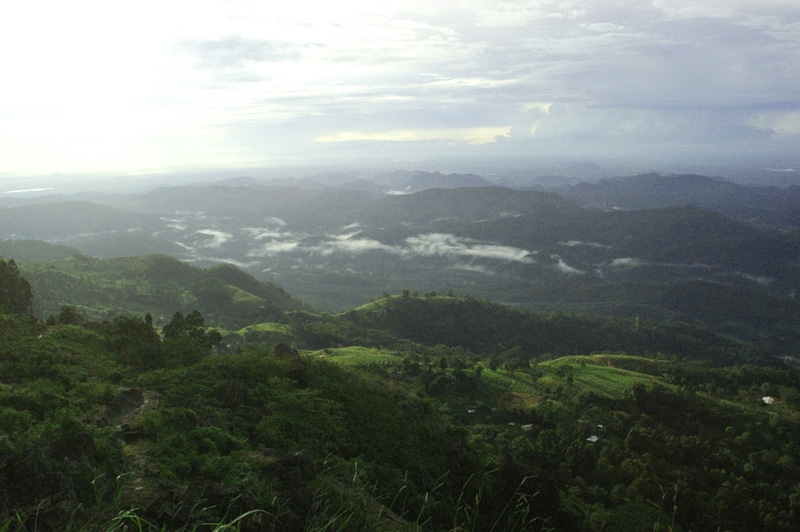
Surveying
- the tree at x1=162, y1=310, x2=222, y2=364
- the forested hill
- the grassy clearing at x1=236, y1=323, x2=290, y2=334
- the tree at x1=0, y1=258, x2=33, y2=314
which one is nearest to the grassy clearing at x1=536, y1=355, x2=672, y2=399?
the tree at x1=162, y1=310, x2=222, y2=364

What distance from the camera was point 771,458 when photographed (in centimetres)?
3897

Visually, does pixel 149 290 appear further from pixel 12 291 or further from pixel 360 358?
pixel 12 291

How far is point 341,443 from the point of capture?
1912cm

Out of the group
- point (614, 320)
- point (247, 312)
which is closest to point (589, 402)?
point (247, 312)

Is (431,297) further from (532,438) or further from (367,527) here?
(367,527)

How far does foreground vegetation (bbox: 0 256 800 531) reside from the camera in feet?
29.0

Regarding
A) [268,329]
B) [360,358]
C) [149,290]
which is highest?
[149,290]

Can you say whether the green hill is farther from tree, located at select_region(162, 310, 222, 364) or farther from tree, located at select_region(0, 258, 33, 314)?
tree, located at select_region(0, 258, 33, 314)

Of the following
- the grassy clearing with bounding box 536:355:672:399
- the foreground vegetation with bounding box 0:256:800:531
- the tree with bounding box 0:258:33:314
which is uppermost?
the tree with bounding box 0:258:33:314

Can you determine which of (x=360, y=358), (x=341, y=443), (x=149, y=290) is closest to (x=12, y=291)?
(x=341, y=443)

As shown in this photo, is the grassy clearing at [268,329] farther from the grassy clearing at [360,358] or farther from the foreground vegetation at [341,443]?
the foreground vegetation at [341,443]

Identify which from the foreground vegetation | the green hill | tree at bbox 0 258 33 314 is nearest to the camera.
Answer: the green hill

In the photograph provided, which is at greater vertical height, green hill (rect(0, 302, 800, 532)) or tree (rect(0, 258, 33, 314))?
tree (rect(0, 258, 33, 314))

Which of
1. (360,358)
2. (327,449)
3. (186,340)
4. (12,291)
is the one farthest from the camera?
(360,358)
